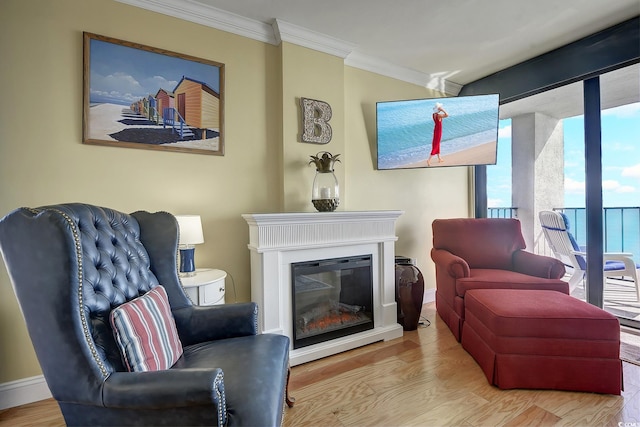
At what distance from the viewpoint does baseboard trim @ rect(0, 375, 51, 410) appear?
1677mm

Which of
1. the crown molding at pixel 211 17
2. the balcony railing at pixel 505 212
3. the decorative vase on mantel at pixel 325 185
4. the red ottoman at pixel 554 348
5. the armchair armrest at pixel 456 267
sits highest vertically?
the crown molding at pixel 211 17

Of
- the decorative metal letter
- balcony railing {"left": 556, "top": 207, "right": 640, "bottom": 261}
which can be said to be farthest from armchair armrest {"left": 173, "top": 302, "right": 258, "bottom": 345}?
balcony railing {"left": 556, "top": 207, "right": 640, "bottom": 261}

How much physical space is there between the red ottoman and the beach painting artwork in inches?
88.0

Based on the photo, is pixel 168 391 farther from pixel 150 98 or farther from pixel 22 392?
pixel 150 98

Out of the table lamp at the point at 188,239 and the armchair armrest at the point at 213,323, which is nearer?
the armchair armrest at the point at 213,323

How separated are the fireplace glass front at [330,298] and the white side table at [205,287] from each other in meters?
0.52

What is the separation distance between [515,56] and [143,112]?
3.33 metres

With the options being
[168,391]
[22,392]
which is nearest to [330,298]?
[168,391]

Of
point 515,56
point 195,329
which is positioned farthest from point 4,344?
point 515,56

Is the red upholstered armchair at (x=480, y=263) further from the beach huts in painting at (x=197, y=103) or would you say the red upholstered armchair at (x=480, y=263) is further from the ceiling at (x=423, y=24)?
the beach huts in painting at (x=197, y=103)

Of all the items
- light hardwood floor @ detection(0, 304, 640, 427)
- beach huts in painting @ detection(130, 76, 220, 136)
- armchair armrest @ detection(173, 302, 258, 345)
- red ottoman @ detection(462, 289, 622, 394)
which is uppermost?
beach huts in painting @ detection(130, 76, 220, 136)

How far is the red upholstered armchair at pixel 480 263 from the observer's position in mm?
2400

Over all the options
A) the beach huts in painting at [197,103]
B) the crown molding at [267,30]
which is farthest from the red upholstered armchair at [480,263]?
the beach huts in painting at [197,103]

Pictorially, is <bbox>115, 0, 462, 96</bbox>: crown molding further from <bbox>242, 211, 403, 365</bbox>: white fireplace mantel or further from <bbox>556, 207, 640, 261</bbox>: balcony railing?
<bbox>556, 207, 640, 261</bbox>: balcony railing
